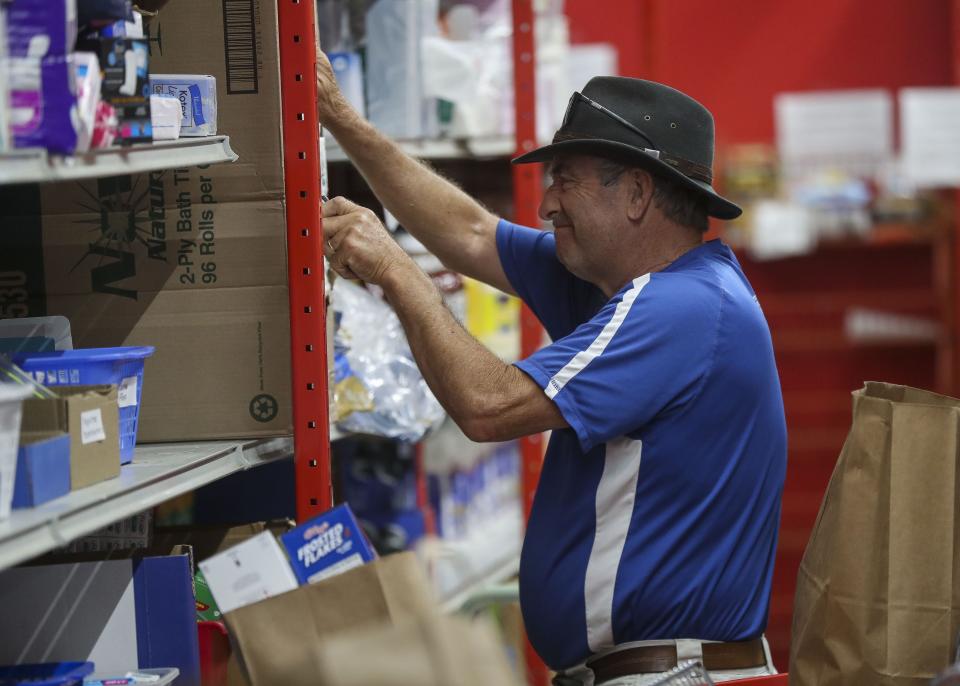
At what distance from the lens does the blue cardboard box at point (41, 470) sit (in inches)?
59.9

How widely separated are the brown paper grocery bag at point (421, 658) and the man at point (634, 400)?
856mm

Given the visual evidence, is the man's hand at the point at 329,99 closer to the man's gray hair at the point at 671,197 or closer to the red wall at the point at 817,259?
the man's gray hair at the point at 671,197

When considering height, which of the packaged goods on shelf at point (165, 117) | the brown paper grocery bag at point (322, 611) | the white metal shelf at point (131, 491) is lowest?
the brown paper grocery bag at point (322, 611)

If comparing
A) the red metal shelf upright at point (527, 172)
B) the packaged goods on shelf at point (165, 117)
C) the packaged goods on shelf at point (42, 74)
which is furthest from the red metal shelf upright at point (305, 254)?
the red metal shelf upright at point (527, 172)

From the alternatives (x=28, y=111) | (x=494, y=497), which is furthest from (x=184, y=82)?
(x=494, y=497)

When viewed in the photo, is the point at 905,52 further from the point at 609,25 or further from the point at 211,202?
the point at 211,202

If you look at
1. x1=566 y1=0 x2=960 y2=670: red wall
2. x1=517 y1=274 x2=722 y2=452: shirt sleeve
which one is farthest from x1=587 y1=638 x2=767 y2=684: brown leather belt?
x1=566 y1=0 x2=960 y2=670: red wall

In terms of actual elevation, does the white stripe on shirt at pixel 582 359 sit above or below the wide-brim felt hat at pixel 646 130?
below

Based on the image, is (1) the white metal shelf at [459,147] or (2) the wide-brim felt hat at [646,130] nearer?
(2) the wide-brim felt hat at [646,130]

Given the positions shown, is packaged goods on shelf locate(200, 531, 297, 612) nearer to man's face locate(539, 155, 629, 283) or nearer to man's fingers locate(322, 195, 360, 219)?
man's fingers locate(322, 195, 360, 219)

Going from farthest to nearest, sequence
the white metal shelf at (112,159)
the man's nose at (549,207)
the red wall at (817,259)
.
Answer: the red wall at (817,259), the man's nose at (549,207), the white metal shelf at (112,159)

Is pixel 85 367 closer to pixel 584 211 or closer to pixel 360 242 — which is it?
pixel 360 242

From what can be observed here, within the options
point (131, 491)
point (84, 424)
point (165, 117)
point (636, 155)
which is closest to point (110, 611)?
point (131, 491)

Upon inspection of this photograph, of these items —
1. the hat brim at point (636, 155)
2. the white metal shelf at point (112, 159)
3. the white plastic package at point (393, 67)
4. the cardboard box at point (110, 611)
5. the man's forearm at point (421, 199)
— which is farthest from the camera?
the white plastic package at point (393, 67)
